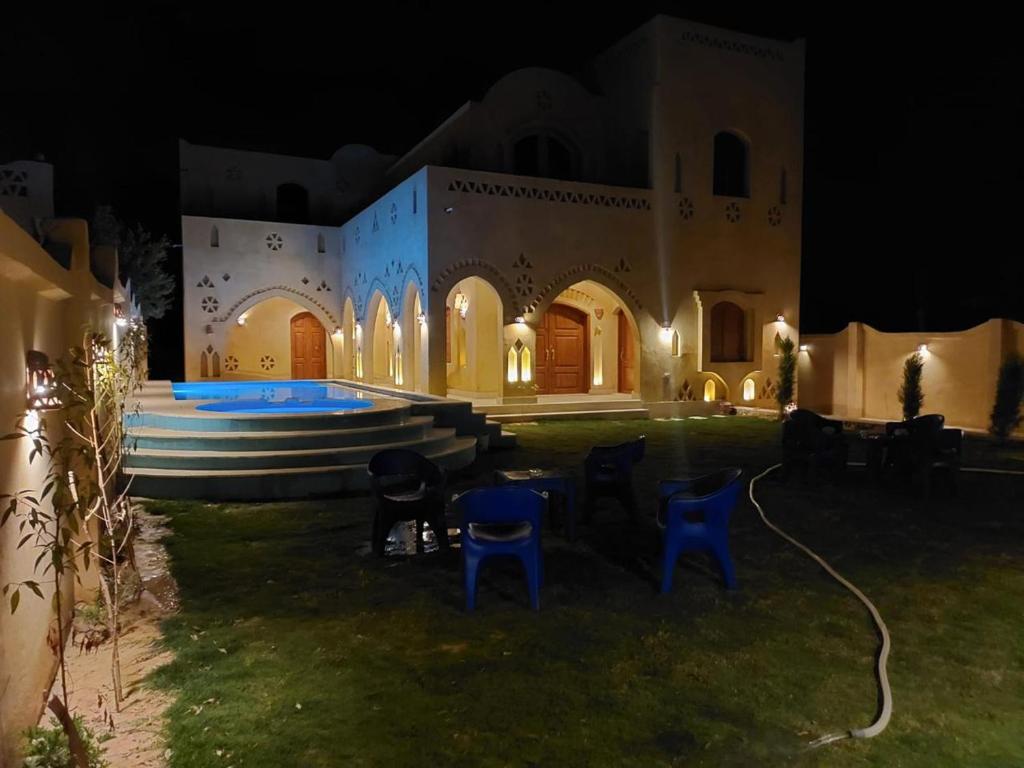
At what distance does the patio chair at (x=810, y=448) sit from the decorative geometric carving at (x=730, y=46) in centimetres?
1117

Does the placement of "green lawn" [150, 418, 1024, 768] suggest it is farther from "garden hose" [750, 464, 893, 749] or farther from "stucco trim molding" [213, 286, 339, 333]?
"stucco trim molding" [213, 286, 339, 333]

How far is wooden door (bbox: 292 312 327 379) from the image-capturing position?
70.6 ft

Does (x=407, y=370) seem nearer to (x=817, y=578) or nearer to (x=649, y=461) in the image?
(x=649, y=461)

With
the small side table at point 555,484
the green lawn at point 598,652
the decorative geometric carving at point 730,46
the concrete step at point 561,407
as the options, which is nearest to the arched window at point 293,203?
the concrete step at point 561,407

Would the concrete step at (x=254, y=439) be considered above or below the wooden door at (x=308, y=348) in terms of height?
below

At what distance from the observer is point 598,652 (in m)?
3.62

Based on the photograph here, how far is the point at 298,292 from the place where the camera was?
1945cm

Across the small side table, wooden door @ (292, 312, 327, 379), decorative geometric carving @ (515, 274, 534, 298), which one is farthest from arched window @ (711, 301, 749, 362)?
the small side table

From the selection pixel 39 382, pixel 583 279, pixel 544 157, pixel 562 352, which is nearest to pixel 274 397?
pixel 583 279

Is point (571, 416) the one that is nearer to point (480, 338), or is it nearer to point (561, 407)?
point (561, 407)

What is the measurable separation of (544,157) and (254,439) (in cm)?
1083

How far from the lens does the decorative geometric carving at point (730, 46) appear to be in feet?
51.8

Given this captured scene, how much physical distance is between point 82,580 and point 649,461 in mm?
6751

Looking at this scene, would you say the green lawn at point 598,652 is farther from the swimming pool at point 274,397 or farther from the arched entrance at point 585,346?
the arched entrance at point 585,346
